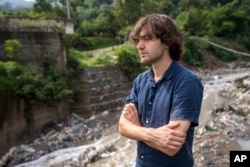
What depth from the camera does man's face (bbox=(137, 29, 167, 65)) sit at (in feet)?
5.42

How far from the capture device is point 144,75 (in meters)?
1.79

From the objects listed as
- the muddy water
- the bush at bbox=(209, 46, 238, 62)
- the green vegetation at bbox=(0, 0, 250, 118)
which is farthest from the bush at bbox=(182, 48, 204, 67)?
the muddy water

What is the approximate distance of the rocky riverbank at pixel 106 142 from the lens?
660cm

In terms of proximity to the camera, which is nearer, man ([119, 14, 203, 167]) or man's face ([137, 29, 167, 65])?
man ([119, 14, 203, 167])

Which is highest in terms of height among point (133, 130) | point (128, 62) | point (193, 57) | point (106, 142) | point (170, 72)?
point (170, 72)

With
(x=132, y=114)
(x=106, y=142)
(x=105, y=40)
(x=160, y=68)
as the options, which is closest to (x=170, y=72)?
(x=160, y=68)

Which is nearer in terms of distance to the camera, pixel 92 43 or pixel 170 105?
pixel 170 105

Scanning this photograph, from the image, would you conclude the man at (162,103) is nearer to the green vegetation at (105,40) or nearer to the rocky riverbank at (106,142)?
the green vegetation at (105,40)

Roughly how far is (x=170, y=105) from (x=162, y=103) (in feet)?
0.14

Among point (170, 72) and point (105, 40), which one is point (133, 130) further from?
point (105, 40)

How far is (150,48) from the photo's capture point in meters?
1.65

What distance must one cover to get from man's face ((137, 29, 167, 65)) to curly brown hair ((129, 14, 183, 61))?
0.02m

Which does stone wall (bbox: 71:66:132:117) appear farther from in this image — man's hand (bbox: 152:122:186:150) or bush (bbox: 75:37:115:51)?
man's hand (bbox: 152:122:186:150)

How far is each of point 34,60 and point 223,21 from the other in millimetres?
20283
